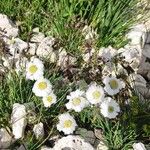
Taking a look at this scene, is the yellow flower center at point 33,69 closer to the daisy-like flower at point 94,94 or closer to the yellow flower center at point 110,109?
the daisy-like flower at point 94,94

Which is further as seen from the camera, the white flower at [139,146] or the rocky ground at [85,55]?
the rocky ground at [85,55]

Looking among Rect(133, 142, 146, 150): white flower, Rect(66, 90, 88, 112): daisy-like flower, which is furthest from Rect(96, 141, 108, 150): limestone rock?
Rect(66, 90, 88, 112): daisy-like flower

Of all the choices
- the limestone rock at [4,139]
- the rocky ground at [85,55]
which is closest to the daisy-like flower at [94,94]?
the rocky ground at [85,55]

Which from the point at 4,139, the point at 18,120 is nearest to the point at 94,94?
the point at 18,120

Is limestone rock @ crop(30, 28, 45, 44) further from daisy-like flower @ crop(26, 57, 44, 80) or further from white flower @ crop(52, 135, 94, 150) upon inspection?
white flower @ crop(52, 135, 94, 150)

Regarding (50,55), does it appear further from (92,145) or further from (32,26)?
(92,145)

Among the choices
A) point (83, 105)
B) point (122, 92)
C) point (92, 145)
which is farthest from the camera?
point (122, 92)

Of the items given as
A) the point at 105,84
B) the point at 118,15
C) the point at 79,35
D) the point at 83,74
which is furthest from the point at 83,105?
the point at 118,15
